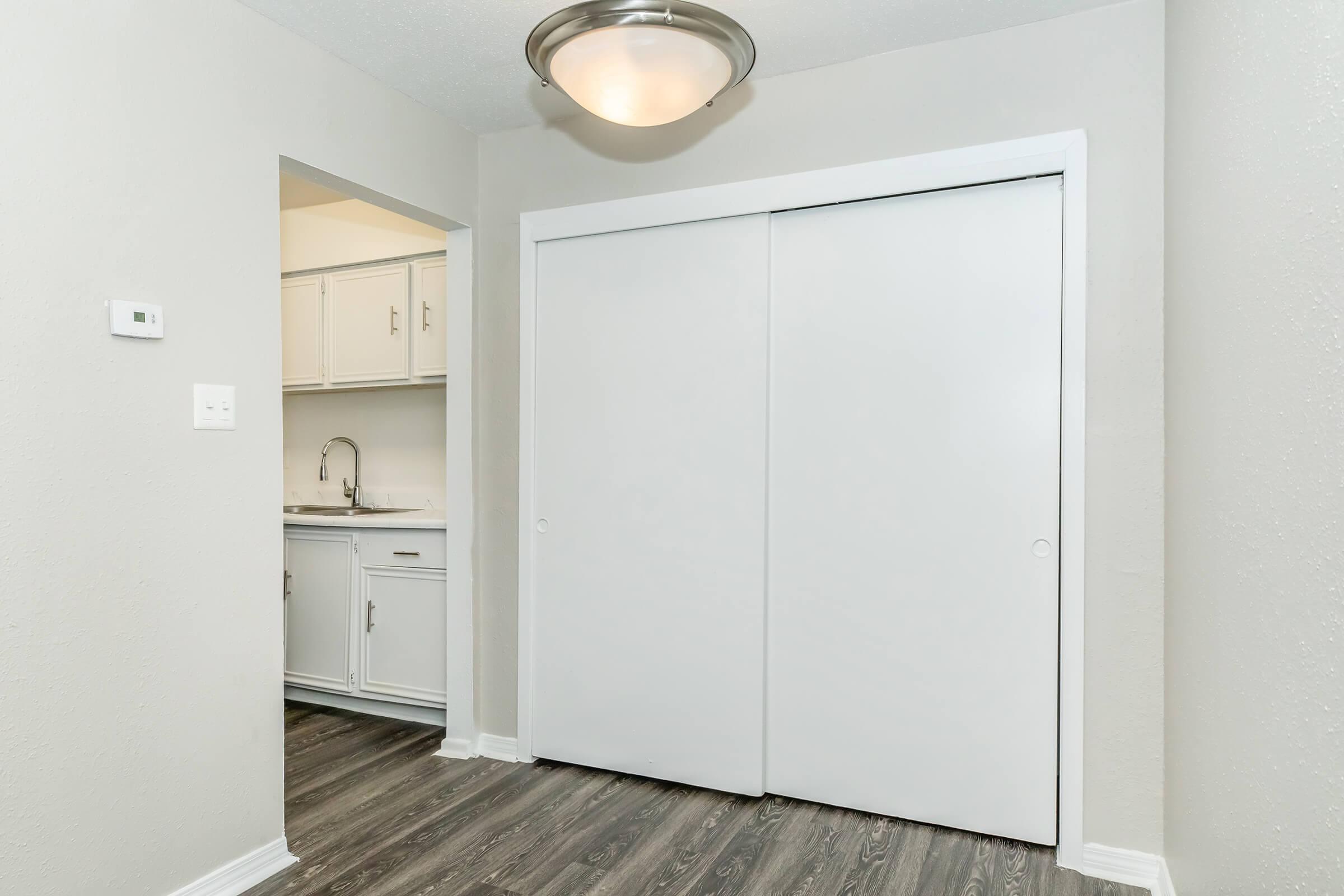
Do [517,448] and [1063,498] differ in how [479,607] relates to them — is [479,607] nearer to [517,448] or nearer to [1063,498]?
[517,448]

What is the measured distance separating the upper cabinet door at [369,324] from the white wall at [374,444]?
0.73ft

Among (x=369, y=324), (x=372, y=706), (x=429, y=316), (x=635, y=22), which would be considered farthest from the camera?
(x=369, y=324)

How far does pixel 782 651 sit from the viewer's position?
104 inches

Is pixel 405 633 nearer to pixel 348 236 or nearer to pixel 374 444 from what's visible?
pixel 374 444

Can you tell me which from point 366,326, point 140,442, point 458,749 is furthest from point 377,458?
point 140,442

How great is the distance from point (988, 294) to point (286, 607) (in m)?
3.33

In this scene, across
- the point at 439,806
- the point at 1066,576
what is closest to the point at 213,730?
the point at 439,806

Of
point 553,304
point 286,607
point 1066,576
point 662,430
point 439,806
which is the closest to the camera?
point 1066,576

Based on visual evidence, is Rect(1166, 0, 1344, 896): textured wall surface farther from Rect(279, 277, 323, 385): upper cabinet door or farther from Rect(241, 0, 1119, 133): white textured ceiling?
Rect(279, 277, 323, 385): upper cabinet door

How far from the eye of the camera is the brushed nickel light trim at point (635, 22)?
6.01ft

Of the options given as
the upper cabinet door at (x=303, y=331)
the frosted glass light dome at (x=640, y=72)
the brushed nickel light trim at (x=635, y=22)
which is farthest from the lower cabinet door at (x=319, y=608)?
the brushed nickel light trim at (x=635, y=22)

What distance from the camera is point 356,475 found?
4219 millimetres

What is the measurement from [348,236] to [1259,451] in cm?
391

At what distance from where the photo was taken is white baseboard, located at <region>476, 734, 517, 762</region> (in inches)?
120
